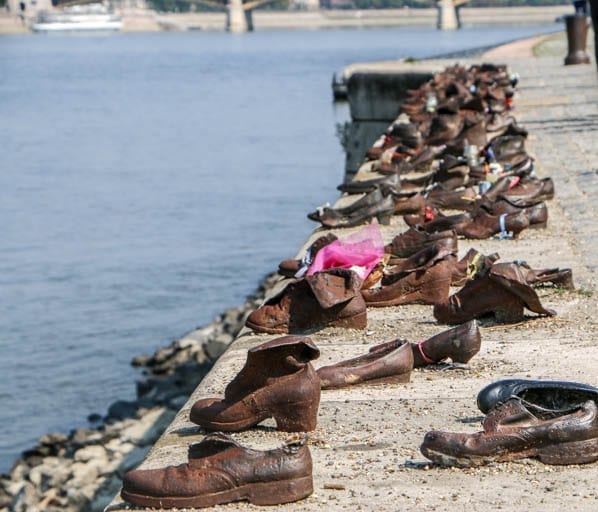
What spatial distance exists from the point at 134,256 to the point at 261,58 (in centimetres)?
6970

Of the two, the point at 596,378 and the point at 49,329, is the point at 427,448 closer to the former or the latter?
the point at 596,378

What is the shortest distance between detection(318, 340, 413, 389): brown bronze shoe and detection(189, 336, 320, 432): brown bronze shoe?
54 centimetres

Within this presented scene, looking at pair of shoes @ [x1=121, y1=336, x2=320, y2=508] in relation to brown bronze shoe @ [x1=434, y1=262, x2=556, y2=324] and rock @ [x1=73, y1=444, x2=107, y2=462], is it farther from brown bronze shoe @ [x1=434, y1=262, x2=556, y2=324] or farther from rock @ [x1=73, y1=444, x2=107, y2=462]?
rock @ [x1=73, y1=444, x2=107, y2=462]

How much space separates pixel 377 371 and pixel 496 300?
3.34ft

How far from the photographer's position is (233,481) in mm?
3842

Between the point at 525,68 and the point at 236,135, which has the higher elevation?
the point at 525,68

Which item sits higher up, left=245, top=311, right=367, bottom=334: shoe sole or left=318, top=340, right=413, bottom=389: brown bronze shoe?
left=318, top=340, right=413, bottom=389: brown bronze shoe

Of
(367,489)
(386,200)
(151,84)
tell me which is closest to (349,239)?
(386,200)

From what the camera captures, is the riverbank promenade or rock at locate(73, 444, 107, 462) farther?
rock at locate(73, 444, 107, 462)

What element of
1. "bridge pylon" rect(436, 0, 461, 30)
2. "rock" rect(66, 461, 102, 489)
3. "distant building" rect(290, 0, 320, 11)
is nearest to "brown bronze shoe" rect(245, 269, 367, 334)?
"rock" rect(66, 461, 102, 489)

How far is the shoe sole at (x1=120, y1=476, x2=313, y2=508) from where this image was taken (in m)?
3.81

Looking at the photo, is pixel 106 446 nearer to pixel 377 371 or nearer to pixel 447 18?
pixel 377 371

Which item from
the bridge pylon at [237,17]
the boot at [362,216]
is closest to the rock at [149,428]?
the boot at [362,216]

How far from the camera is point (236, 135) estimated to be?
4162 centimetres
